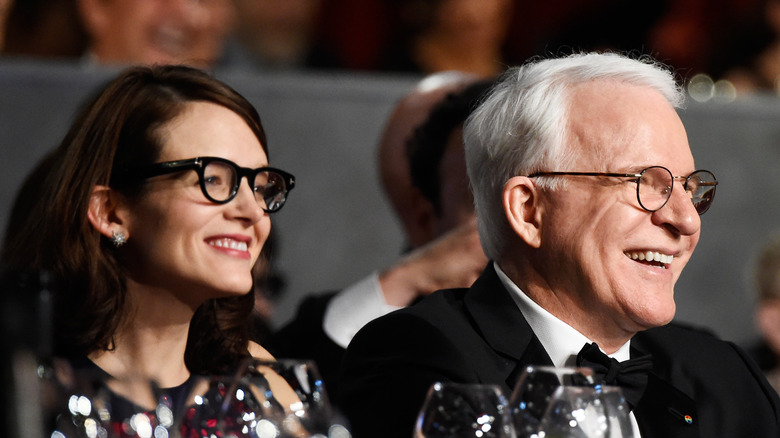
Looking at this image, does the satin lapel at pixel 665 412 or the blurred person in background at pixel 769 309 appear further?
the blurred person in background at pixel 769 309

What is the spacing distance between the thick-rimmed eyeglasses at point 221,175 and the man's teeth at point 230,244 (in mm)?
79

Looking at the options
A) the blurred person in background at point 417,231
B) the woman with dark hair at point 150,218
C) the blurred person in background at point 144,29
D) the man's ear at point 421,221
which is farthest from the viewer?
the blurred person in background at point 144,29

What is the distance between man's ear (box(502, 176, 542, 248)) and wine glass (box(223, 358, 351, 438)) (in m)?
0.88

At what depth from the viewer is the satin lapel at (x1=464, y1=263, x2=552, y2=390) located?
209 cm

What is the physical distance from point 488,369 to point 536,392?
0.62 metres

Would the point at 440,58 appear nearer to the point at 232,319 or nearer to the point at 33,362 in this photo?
the point at 232,319

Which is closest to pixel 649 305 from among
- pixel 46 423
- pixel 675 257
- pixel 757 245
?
pixel 675 257

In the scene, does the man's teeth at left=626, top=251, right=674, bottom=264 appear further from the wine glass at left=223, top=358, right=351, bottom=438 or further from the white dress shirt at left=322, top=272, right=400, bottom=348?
the wine glass at left=223, top=358, right=351, bottom=438

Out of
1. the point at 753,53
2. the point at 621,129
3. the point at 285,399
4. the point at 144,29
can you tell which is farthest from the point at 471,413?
the point at 753,53

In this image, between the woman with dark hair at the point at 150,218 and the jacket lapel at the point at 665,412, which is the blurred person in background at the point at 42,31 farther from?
the jacket lapel at the point at 665,412

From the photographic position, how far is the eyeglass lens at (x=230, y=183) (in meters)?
2.09

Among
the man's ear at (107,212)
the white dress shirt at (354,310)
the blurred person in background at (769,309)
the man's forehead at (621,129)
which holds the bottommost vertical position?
the blurred person in background at (769,309)

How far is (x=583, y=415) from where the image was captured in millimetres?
1386

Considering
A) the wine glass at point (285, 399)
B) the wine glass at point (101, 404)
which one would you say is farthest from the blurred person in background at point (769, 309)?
the wine glass at point (101, 404)
